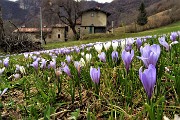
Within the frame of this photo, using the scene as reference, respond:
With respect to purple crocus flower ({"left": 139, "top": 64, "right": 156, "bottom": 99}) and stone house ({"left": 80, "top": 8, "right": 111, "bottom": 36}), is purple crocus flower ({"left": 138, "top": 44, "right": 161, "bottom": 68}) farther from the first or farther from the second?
stone house ({"left": 80, "top": 8, "right": 111, "bottom": 36})

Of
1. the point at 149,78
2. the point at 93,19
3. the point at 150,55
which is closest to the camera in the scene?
the point at 149,78

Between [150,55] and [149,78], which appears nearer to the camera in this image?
[149,78]

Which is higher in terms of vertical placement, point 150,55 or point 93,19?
point 93,19

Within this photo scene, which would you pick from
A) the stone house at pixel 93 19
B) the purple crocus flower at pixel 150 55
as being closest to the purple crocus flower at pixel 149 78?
the purple crocus flower at pixel 150 55

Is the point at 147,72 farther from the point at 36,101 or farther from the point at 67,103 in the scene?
the point at 36,101

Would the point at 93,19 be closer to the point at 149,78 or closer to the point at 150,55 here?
the point at 150,55

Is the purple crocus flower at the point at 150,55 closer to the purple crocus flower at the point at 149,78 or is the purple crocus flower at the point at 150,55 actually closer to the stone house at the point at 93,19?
the purple crocus flower at the point at 149,78

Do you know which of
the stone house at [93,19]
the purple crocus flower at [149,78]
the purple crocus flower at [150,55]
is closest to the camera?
the purple crocus flower at [149,78]

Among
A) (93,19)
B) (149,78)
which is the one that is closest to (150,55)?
(149,78)

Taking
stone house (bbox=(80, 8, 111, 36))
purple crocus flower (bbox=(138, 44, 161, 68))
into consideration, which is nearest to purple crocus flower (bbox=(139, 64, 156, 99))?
purple crocus flower (bbox=(138, 44, 161, 68))

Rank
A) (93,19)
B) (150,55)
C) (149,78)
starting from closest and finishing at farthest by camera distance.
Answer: (149,78) → (150,55) → (93,19)

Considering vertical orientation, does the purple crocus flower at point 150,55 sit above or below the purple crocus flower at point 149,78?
above

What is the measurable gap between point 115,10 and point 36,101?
109513 millimetres

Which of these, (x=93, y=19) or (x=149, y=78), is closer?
(x=149, y=78)
